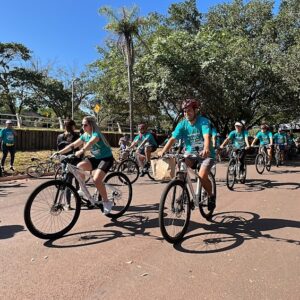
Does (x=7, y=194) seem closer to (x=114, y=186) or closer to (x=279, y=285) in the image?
(x=114, y=186)

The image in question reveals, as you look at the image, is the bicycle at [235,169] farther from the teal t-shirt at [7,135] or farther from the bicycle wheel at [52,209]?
the teal t-shirt at [7,135]

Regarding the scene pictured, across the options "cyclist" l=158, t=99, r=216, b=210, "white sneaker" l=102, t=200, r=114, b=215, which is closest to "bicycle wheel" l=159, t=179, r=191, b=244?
"cyclist" l=158, t=99, r=216, b=210

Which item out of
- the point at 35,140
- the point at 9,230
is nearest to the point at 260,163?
the point at 9,230

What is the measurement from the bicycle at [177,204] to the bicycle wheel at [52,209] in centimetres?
141

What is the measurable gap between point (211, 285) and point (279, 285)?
72 centimetres

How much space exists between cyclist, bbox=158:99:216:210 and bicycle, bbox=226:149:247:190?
426cm

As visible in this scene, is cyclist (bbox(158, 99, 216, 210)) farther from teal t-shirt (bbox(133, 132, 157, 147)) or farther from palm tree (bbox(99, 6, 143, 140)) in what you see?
palm tree (bbox(99, 6, 143, 140))

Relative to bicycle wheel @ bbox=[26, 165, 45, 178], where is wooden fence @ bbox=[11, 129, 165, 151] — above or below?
above

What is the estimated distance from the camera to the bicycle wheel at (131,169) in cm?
1198

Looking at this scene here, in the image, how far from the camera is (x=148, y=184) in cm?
1176

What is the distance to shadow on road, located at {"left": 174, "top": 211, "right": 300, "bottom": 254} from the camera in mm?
5457

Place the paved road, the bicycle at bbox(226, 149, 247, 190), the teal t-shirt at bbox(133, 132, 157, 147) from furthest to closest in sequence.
Answer: 1. the teal t-shirt at bbox(133, 132, 157, 147)
2. the bicycle at bbox(226, 149, 247, 190)
3. the paved road

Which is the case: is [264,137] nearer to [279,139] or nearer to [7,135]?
[279,139]

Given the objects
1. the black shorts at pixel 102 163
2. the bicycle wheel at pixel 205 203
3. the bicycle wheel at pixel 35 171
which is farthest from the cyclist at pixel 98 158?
the bicycle wheel at pixel 35 171
